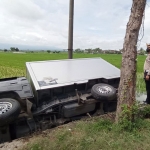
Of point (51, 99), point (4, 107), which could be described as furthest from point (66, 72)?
point (4, 107)

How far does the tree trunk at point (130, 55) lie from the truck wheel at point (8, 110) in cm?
183

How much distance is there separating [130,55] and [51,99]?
6.17 ft

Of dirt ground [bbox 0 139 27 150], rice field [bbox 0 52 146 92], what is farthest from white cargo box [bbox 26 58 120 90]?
dirt ground [bbox 0 139 27 150]

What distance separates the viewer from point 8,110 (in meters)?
3.40

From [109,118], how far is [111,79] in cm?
127

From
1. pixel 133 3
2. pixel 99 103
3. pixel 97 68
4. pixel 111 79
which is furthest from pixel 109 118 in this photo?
pixel 133 3

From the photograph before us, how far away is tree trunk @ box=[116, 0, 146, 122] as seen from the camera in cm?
321

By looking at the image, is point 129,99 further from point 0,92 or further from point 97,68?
point 0,92

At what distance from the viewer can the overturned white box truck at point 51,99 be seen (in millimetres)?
3828

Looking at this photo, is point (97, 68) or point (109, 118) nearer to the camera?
point (109, 118)

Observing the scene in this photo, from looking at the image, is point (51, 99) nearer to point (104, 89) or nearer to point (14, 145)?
point (104, 89)

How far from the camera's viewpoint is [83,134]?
324cm

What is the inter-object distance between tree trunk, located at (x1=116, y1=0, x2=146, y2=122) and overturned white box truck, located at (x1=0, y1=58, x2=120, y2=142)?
806mm

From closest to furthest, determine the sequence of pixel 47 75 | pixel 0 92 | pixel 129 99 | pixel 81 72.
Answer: pixel 129 99, pixel 0 92, pixel 47 75, pixel 81 72
